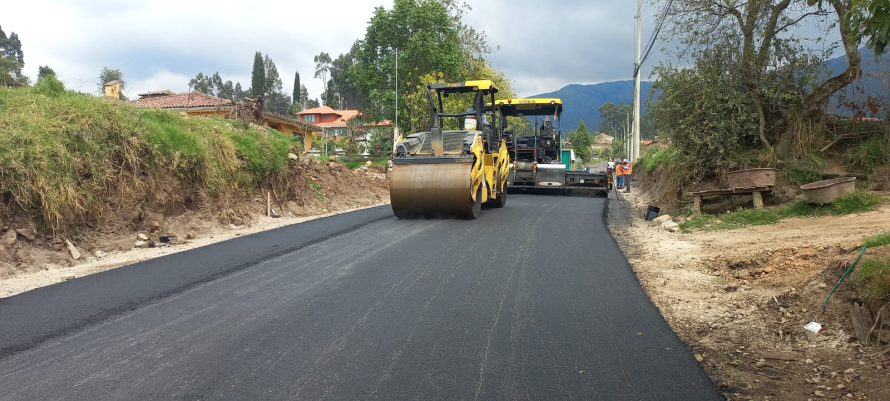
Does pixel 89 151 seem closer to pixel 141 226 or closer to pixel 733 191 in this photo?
pixel 141 226

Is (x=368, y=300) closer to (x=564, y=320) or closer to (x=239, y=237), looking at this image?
(x=564, y=320)

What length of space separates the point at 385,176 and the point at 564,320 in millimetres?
16898

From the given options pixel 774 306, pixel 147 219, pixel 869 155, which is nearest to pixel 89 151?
pixel 147 219

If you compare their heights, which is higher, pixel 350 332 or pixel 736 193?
pixel 736 193

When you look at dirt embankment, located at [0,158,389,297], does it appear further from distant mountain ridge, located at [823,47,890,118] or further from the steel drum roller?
distant mountain ridge, located at [823,47,890,118]

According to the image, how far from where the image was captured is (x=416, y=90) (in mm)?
28984

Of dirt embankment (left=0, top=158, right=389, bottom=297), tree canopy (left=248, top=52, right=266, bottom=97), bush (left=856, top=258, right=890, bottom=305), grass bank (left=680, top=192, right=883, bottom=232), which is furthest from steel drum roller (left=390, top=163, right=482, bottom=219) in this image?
tree canopy (left=248, top=52, right=266, bottom=97)

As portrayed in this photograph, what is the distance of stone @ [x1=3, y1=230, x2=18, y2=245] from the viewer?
271 inches

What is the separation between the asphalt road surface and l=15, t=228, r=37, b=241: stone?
1544 mm

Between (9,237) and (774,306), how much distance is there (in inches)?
340

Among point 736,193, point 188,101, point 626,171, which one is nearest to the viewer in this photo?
point 736,193

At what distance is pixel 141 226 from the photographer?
890 cm

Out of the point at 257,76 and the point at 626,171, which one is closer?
the point at 626,171

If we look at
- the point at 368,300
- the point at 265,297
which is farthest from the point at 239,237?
the point at 368,300
